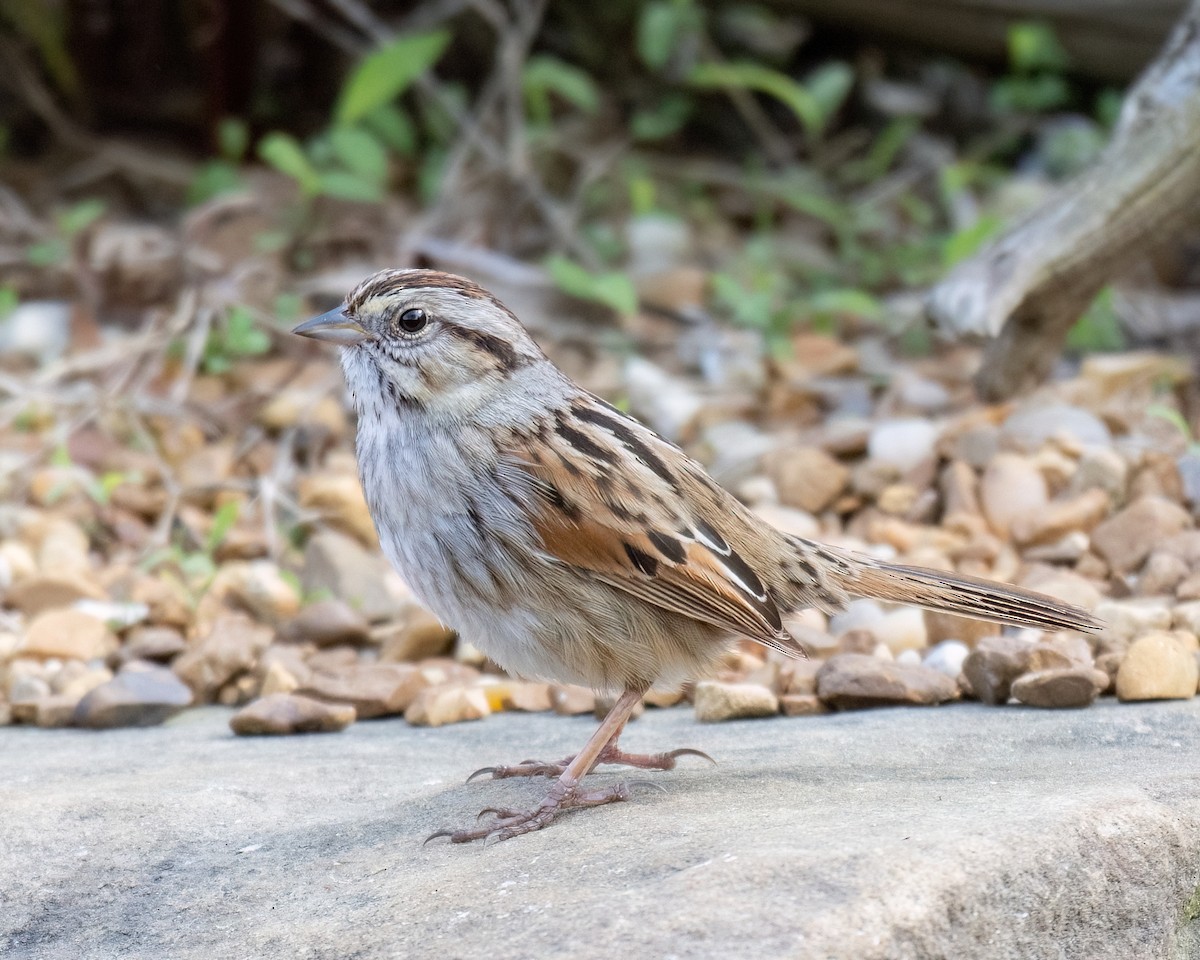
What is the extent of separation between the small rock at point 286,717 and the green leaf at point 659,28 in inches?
196

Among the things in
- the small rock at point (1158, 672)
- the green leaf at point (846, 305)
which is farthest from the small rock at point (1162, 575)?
the green leaf at point (846, 305)

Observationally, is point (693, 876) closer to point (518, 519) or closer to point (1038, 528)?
point (518, 519)

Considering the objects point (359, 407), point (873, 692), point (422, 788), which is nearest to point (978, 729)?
point (873, 692)

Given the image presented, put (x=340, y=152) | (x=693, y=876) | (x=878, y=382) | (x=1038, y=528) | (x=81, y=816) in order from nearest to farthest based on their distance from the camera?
(x=693, y=876) < (x=81, y=816) < (x=1038, y=528) < (x=878, y=382) < (x=340, y=152)

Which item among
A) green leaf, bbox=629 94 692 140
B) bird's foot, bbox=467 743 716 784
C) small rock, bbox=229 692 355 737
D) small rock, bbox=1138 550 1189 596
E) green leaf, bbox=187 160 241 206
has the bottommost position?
bird's foot, bbox=467 743 716 784

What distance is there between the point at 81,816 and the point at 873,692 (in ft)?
6.89

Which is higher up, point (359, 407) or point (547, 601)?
point (359, 407)

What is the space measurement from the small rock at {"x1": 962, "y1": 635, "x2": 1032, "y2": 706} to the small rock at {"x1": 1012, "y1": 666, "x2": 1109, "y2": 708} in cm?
4

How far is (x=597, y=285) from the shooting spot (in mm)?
6895

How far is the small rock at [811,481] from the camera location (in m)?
5.92

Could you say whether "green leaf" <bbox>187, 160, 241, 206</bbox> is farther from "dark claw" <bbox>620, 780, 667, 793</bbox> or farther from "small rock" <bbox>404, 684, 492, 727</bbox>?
"dark claw" <bbox>620, 780, 667, 793</bbox>

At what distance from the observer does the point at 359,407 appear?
4.05 metres

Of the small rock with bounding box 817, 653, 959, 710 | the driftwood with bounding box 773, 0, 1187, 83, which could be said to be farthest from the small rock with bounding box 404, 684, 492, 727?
the driftwood with bounding box 773, 0, 1187, 83

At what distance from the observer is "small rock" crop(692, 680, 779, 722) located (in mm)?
4395
